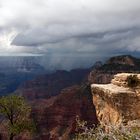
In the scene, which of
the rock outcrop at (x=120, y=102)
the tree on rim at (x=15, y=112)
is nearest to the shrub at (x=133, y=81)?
the rock outcrop at (x=120, y=102)

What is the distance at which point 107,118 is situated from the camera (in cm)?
2892

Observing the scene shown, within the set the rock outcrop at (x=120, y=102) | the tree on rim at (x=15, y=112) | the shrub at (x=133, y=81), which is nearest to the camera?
the rock outcrop at (x=120, y=102)

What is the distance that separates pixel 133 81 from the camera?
2795 centimetres

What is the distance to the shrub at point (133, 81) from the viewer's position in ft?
91.2

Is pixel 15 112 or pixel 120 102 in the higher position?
pixel 120 102

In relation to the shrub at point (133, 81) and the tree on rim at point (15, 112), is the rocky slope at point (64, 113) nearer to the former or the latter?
the tree on rim at point (15, 112)

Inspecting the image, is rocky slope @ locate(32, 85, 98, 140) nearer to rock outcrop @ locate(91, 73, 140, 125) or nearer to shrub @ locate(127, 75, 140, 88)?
rock outcrop @ locate(91, 73, 140, 125)

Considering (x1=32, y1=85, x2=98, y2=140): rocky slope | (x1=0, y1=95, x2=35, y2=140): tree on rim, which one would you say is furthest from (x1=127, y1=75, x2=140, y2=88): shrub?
(x1=32, y1=85, x2=98, y2=140): rocky slope

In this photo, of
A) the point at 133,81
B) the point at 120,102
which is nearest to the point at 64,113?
the point at 133,81

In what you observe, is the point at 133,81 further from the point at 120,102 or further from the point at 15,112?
the point at 15,112

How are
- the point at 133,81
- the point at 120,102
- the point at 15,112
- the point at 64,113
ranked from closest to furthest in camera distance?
the point at 120,102, the point at 133,81, the point at 15,112, the point at 64,113

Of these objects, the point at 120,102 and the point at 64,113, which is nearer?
the point at 120,102

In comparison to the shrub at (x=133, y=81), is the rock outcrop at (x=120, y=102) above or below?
below

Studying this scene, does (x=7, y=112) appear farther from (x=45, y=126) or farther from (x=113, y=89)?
(x=45, y=126)
